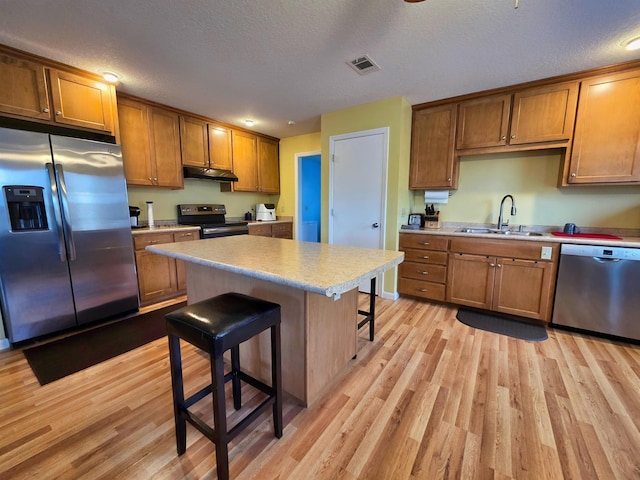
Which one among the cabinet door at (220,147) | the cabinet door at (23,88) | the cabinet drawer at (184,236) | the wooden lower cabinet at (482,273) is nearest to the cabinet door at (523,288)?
the wooden lower cabinet at (482,273)

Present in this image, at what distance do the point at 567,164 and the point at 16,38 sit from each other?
15.6 ft

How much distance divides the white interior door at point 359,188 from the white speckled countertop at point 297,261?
1.51 metres

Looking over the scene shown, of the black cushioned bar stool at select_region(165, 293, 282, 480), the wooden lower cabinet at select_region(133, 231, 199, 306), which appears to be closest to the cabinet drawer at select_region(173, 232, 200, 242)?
the wooden lower cabinet at select_region(133, 231, 199, 306)

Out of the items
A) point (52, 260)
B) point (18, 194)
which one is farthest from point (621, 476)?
point (18, 194)

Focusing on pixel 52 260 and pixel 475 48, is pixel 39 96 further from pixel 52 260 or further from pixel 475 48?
pixel 475 48

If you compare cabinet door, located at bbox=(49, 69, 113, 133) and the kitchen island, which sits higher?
cabinet door, located at bbox=(49, 69, 113, 133)

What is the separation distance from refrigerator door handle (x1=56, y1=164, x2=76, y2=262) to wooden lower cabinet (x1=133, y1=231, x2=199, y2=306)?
1.86 ft

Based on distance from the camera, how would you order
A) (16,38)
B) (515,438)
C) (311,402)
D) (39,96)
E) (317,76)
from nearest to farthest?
(515,438) → (311,402) → (16,38) → (39,96) → (317,76)

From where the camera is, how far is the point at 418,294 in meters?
3.18

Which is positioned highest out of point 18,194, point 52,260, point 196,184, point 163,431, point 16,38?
point 16,38

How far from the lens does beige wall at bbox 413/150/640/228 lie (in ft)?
8.57

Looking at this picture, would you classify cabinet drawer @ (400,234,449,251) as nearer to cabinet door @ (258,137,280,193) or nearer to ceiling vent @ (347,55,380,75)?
ceiling vent @ (347,55,380,75)

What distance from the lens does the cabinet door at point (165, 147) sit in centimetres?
318

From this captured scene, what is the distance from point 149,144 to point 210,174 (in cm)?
77
